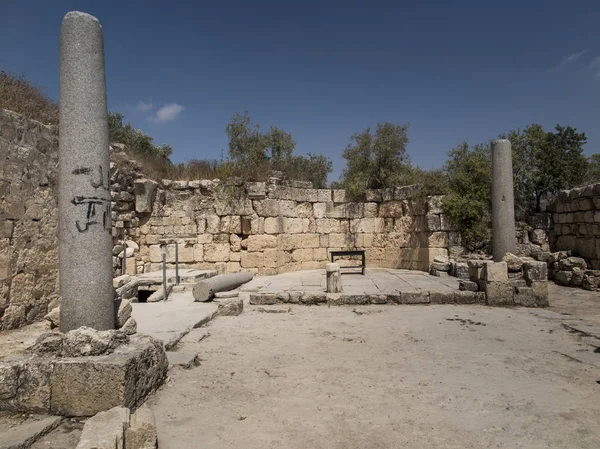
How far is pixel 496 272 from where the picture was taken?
29.5 ft

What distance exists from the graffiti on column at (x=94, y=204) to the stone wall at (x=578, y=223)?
12.4 metres

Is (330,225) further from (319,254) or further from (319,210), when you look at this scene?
(319,254)

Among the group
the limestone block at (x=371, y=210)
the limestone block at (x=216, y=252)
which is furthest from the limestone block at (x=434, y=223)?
the limestone block at (x=216, y=252)

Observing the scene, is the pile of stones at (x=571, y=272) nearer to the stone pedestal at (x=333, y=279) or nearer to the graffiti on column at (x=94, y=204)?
the stone pedestal at (x=333, y=279)

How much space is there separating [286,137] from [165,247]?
386 inches

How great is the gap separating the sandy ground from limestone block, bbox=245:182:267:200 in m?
7.10

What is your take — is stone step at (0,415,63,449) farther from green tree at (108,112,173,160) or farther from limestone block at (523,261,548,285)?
green tree at (108,112,173,160)

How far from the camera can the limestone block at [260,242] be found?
13.6m

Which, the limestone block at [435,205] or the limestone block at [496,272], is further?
the limestone block at [435,205]

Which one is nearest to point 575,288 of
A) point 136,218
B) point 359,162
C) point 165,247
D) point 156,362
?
point 359,162

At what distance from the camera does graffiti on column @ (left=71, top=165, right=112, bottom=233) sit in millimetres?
3943

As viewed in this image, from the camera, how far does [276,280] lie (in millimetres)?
12156

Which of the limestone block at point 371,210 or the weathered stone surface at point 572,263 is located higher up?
the limestone block at point 371,210

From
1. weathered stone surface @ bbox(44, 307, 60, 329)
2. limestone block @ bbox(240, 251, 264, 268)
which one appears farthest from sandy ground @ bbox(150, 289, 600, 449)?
limestone block @ bbox(240, 251, 264, 268)
